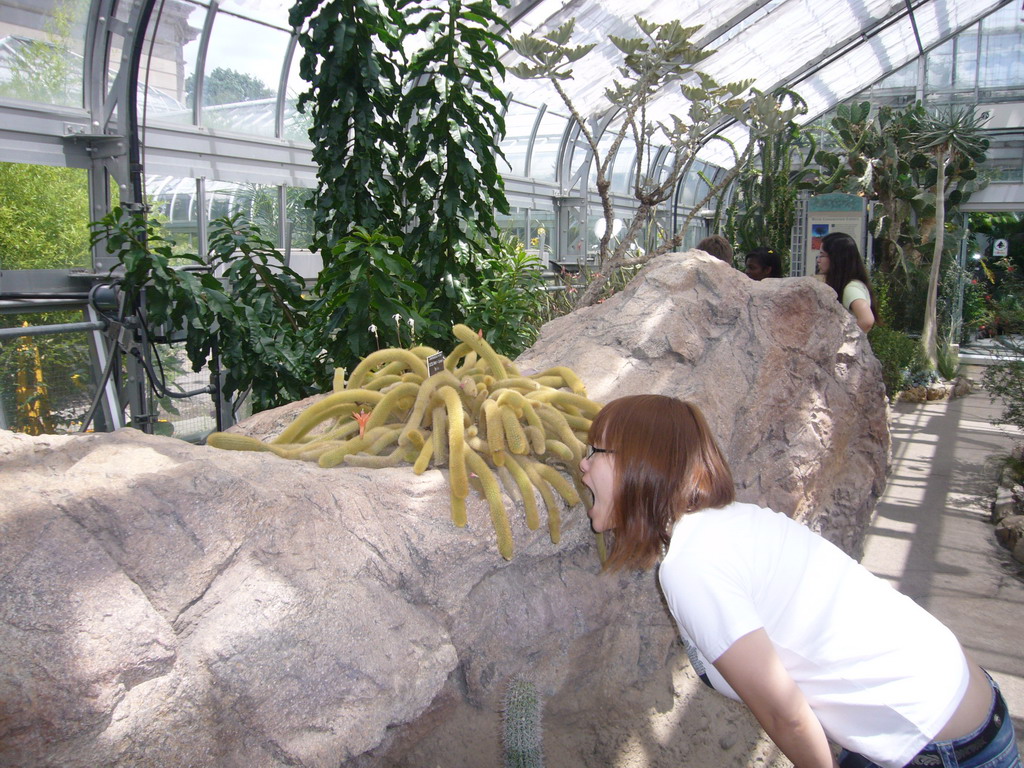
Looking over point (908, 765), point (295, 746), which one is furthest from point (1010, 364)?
point (295, 746)

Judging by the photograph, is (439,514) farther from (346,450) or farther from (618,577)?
(618,577)

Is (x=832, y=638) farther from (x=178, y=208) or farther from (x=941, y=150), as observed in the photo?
(x=941, y=150)

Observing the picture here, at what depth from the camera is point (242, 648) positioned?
5.11 ft

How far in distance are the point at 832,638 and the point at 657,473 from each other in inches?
16.1

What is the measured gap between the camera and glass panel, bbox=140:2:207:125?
6426 millimetres

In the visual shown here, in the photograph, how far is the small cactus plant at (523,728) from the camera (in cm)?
187

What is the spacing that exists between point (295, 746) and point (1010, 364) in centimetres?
612

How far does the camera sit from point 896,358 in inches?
380

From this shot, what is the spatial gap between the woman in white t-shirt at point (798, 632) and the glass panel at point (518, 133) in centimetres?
1108

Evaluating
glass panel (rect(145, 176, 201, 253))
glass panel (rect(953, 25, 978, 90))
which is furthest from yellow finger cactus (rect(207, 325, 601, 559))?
glass panel (rect(953, 25, 978, 90))

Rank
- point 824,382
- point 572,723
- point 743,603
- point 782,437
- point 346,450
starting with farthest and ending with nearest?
point 824,382
point 782,437
point 572,723
point 346,450
point 743,603

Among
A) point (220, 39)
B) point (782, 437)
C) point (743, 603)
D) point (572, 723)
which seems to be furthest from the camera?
point (220, 39)

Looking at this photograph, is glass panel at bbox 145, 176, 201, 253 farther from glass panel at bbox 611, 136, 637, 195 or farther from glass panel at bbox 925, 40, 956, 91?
glass panel at bbox 925, 40, 956, 91

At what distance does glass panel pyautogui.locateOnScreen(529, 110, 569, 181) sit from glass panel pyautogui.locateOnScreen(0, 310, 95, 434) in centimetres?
893
